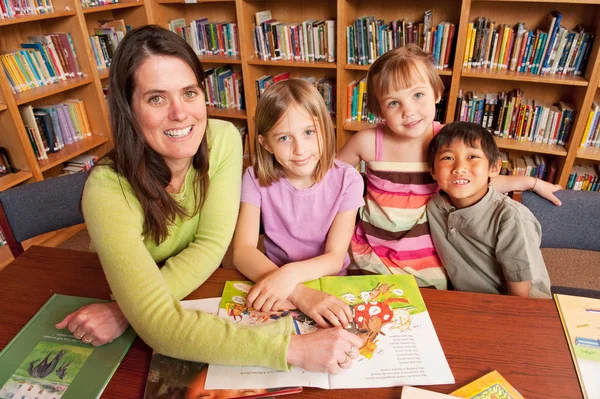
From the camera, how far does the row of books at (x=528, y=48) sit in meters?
2.38

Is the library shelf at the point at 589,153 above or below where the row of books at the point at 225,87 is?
below

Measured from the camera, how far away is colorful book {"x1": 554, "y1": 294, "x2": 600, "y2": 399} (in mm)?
763

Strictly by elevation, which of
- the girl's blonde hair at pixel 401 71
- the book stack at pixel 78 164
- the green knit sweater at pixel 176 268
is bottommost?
the book stack at pixel 78 164

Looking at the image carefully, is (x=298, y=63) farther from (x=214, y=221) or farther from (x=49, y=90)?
(x=214, y=221)

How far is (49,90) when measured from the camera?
260 cm

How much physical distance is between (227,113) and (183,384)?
283 cm

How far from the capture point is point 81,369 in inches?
32.8

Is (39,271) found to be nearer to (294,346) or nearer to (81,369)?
(81,369)

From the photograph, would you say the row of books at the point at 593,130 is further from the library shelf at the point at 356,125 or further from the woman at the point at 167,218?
the woman at the point at 167,218

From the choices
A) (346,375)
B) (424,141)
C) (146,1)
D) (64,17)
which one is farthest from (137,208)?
(146,1)

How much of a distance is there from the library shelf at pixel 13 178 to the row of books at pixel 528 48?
9.41 ft

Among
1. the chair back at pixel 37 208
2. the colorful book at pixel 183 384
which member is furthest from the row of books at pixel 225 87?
the colorful book at pixel 183 384

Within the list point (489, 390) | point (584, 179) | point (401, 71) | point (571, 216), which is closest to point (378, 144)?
point (401, 71)

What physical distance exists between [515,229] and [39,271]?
4.30 feet
